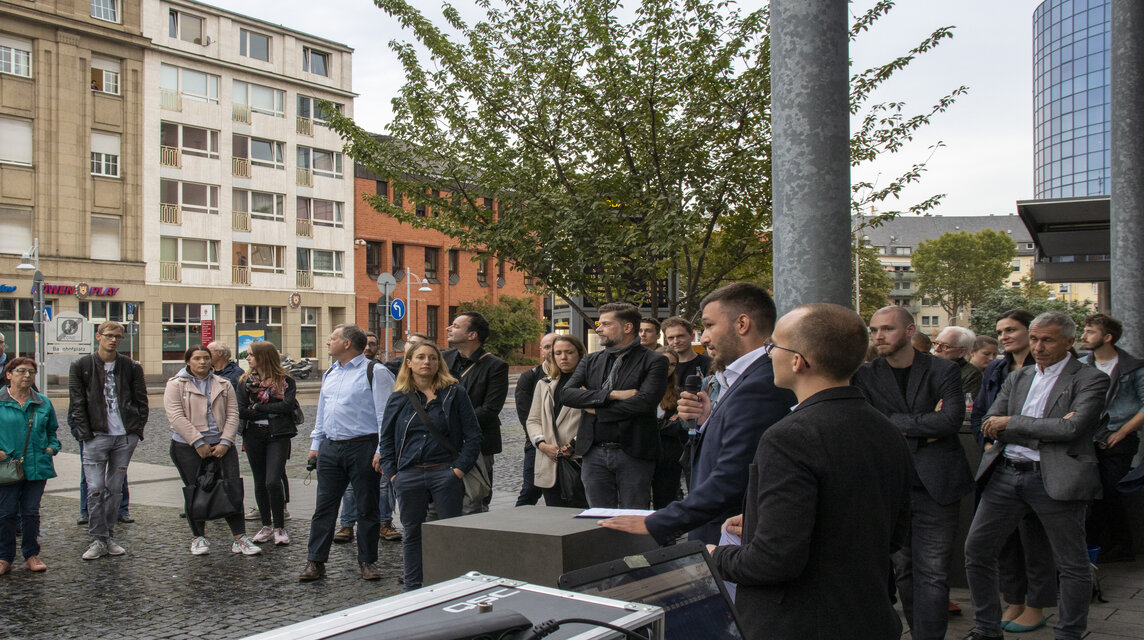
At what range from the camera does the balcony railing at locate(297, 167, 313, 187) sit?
51.8 m

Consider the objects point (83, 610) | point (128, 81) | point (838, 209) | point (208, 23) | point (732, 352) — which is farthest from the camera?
point (208, 23)

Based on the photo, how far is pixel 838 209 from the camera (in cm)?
398

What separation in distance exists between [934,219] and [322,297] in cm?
13022

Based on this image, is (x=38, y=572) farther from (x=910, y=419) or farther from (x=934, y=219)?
(x=934, y=219)

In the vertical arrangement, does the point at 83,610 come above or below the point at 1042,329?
below

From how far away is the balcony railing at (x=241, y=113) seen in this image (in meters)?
49.1

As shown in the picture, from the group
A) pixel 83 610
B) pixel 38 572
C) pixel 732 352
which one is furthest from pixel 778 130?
pixel 38 572

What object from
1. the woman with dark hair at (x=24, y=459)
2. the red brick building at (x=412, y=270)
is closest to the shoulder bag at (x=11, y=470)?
the woman with dark hair at (x=24, y=459)

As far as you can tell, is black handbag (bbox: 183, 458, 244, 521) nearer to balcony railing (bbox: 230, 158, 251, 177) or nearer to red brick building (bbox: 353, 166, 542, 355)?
balcony railing (bbox: 230, 158, 251, 177)

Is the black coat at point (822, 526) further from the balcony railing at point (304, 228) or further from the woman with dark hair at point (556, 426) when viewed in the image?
the balcony railing at point (304, 228)

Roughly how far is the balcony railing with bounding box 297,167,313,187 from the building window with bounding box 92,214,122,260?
1025cm

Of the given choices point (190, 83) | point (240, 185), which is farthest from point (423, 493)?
point (190, 83)

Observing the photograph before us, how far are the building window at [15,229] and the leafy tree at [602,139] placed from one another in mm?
37283

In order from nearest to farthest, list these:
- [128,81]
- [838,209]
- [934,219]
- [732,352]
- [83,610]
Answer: [732,352], [838,209], [83,610], [128,81], [934,219]
